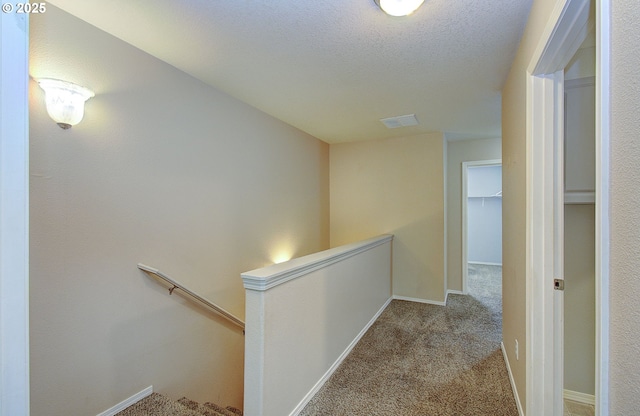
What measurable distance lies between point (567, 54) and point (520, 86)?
1.76 ft

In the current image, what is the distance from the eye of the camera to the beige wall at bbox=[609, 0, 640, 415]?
55 cm

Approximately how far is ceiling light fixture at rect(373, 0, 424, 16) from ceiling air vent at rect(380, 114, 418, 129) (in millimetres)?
1743

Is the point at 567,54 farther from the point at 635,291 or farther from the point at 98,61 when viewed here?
the point at 98,61

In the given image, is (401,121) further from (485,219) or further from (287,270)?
(485,219)

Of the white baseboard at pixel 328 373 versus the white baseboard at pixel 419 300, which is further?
the white baseboard at pixel 419 300

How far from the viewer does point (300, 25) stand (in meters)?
1.61

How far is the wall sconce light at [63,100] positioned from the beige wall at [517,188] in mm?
2372

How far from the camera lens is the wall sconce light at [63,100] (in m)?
1.44

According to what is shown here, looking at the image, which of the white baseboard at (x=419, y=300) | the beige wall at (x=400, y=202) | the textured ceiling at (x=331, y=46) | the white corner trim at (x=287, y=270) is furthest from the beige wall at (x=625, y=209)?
the white baseboard at (x=419, y=300)

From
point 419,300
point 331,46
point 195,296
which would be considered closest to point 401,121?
point 331,46

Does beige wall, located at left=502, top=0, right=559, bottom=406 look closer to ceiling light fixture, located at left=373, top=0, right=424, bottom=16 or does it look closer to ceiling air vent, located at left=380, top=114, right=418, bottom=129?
ceiling light fixture, located at left=373, top=0, right=424, bottom=16

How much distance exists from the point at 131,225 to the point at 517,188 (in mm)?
2589

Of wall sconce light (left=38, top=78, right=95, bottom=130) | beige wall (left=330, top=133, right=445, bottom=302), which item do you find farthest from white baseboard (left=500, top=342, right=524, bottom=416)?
wall sconce light (left=38, top=78, right=95, bottom=130)

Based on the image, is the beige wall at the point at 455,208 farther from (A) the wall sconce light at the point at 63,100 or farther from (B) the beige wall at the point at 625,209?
(A) the wall sconce light at the point at 63,100
